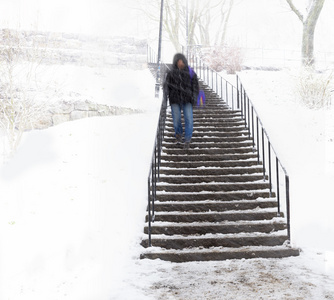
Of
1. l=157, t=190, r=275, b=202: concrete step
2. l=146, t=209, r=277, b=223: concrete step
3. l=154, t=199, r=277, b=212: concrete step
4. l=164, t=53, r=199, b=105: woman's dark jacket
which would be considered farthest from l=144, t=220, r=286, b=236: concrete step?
l=164, t=53, r=199, b=105: woman's dark jacket

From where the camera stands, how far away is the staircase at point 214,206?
5.43 meters

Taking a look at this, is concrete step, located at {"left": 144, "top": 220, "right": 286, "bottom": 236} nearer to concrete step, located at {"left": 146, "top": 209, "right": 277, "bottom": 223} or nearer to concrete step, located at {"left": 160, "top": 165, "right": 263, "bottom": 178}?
concrete step, located at {"left": 146, "top": 209, "right": 277, "bottom": 223}

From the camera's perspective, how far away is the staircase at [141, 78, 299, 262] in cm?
543

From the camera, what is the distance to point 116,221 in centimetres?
610

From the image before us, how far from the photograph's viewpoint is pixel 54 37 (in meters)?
18.0

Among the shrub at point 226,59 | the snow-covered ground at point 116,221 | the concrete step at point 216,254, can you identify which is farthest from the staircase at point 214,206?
the shrub at point 226,59

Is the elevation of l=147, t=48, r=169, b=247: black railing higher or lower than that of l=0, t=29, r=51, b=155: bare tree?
lower

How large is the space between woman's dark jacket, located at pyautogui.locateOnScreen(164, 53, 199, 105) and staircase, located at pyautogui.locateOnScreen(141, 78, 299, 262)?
3.58 ft

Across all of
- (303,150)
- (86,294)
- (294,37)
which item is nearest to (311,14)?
(303,150)

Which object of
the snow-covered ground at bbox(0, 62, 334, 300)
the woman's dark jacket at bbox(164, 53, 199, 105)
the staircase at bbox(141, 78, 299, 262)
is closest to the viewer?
the snow-covered ground at bbox(0, 62, 334, 300)

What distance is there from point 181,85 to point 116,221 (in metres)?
2.90

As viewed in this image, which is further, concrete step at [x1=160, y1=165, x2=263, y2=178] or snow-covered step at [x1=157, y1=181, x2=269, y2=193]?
concrete step at [x1=160, y1=165, x2=263, y2=178]

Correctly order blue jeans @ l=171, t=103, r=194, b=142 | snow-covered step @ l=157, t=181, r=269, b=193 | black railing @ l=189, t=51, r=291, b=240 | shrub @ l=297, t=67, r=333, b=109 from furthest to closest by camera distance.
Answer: shrub @ l=297, t=67, r=333, b=109 → blue jeans @ l=171, t=103, r=194, b=142 → snow-covered step @ l=157, t=181, r=269, b=193 → black railing @ l=189, t=51, r=291, b=240

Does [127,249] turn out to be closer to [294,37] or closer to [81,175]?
[81,175]
